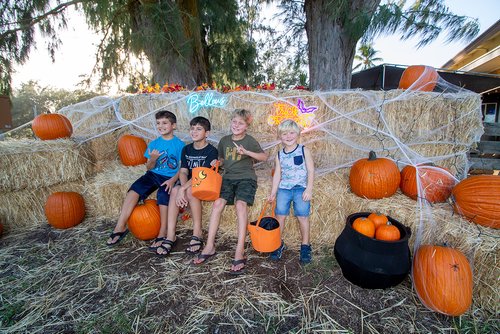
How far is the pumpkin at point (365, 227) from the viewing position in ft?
6.47

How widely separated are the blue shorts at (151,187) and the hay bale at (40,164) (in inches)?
49.9

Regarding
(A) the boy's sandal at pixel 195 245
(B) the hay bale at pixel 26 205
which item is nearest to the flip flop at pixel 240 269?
(A) the boy's sandal at pixel 195 245

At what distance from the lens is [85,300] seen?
6.35 ft

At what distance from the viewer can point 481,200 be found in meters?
1.99

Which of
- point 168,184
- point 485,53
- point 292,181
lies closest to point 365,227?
point 292,181

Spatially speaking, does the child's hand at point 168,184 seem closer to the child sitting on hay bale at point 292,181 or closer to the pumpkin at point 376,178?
the child sitting on hay bale at point 292,181

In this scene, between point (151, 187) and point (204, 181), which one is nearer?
point (204, 181)

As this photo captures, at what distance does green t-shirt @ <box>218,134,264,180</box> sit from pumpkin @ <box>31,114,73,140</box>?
9.05 feet

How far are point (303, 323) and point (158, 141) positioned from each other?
245 cm

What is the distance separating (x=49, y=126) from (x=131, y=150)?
1.17m

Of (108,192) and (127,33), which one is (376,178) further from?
(127,33)

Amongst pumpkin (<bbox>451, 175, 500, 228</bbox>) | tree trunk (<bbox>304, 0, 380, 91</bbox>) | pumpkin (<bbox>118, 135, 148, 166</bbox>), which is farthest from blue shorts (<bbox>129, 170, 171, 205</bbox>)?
tree trunk (<bbox>304, 0, 380, 91</bbox>)

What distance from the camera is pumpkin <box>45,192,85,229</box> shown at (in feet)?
10.00

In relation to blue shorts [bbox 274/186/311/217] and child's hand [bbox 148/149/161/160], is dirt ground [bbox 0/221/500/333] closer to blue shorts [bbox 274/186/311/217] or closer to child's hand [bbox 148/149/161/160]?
blue shorts [bbox 274/186/311/217]
